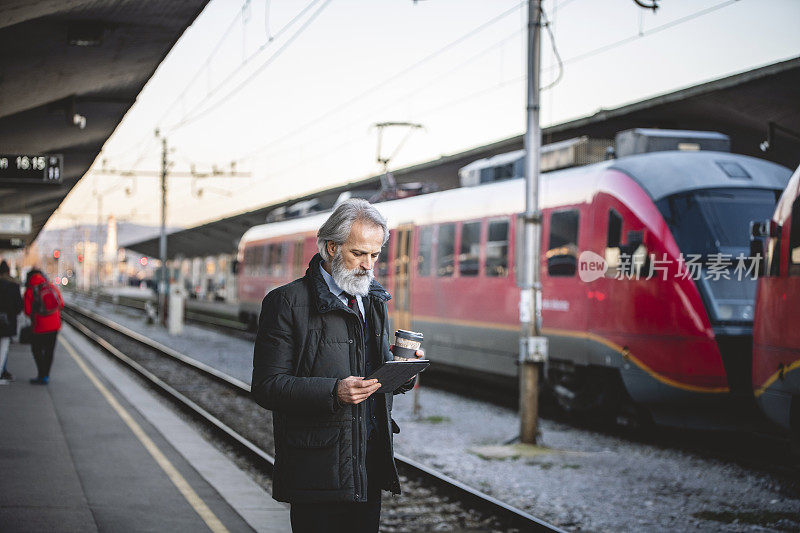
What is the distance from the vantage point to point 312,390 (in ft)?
11.3

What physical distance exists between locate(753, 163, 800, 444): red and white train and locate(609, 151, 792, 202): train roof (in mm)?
2050

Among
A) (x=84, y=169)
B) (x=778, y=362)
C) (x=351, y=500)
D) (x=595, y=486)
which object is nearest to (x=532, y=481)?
(x=595, y=486)

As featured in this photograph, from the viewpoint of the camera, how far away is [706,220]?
11023mm

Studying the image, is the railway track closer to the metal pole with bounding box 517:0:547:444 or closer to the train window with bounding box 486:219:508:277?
the metal pole with bounding box 517:0:547:444

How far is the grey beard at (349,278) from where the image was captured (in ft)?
11.8

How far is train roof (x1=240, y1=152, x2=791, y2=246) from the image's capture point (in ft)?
37.1

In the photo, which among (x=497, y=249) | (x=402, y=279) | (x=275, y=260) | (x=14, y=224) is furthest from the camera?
(x=275, y=260)

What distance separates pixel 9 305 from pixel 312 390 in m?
10.6

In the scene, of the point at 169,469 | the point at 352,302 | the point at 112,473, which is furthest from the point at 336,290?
the point at 169,469

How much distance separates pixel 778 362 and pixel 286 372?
6114 mm

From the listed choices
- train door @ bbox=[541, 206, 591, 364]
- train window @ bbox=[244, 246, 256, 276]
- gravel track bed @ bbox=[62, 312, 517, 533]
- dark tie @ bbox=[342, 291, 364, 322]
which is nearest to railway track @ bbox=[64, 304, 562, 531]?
gravel track bed @ bbox=[62, 312, 517, 533]

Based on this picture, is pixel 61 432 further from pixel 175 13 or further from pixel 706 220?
pixel 706 220

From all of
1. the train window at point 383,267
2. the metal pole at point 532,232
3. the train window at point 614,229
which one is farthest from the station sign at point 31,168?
the train window at point 614,229

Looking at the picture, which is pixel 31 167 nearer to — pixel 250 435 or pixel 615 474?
pixel 250 435
